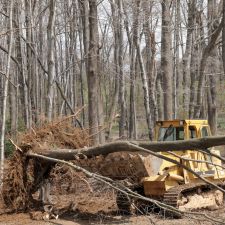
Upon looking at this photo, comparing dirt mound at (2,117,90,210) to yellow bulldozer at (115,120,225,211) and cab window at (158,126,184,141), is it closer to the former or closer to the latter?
yellow bulldozer at (115,120,225,211)

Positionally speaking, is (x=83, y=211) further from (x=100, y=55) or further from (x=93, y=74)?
(x=100, y=55)

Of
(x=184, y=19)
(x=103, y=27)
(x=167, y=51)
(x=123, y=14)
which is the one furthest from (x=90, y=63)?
(x=103, y=27)

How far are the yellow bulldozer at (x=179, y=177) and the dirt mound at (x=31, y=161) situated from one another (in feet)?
5.32

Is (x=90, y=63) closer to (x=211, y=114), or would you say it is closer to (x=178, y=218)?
(x=178, y=218)

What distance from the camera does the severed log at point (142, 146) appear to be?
655cm

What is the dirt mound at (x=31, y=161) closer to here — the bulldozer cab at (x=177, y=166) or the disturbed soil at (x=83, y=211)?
the disturbed soil at (x=83, y=211)

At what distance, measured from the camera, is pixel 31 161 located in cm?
1086

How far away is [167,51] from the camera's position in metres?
19.2

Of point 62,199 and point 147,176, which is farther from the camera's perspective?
point 62,199

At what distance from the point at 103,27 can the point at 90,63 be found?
24407 mm

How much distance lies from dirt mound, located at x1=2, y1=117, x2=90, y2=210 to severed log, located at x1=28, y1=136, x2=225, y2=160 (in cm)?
46

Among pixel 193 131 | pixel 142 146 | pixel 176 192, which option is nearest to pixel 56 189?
pixel 176 192

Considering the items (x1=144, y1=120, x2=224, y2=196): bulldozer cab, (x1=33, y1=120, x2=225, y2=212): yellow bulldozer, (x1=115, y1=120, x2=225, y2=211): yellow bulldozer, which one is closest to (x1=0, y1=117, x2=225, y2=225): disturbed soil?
(x1=33, y1=120, x2=225, y2=212): yellow bulldozer

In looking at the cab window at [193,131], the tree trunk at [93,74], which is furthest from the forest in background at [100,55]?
the cab window at [193,131]
